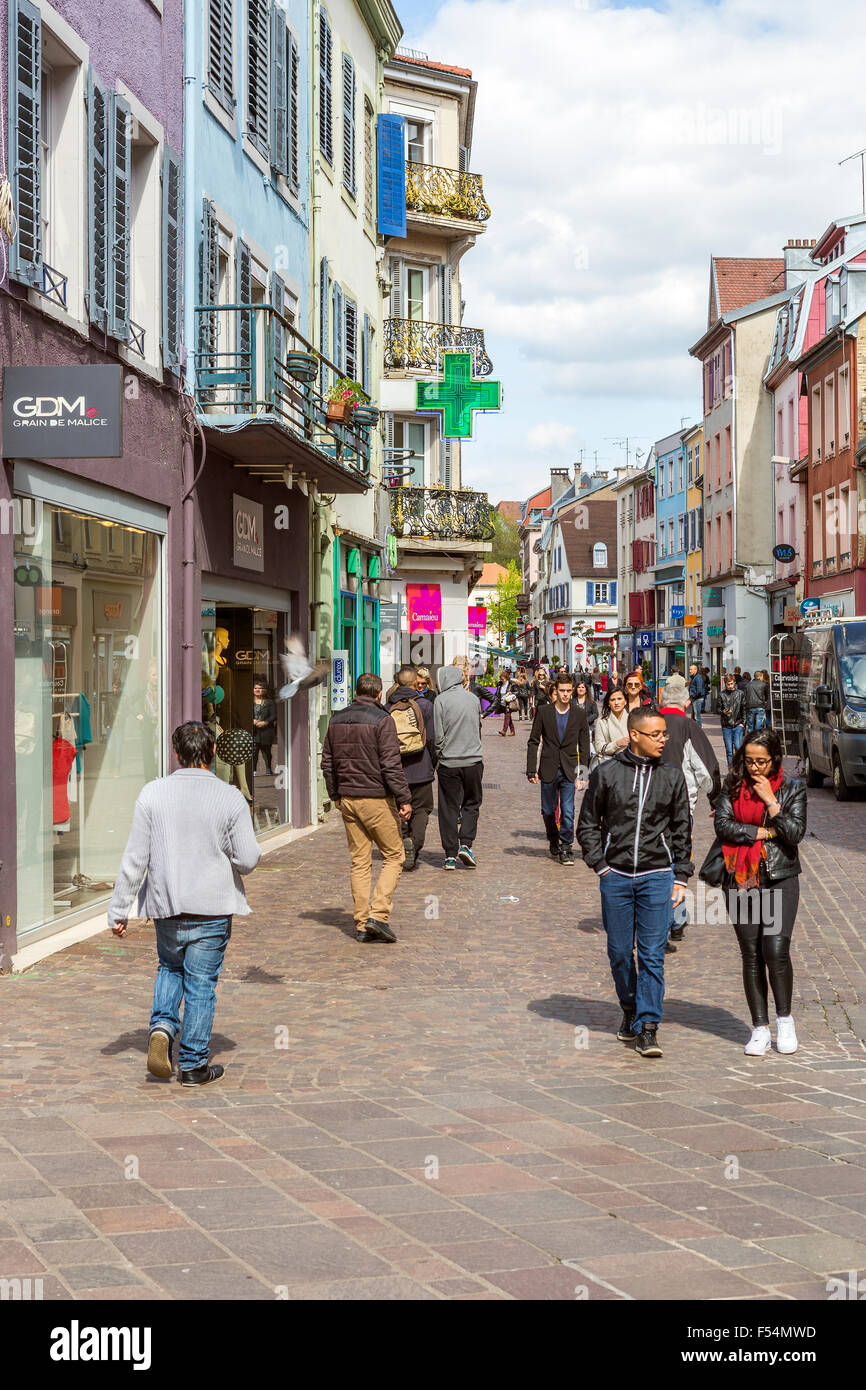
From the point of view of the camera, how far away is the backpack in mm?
14812

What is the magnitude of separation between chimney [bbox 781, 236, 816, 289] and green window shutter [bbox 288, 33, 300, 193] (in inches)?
1788

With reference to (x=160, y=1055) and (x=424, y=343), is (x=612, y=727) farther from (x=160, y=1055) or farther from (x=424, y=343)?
(x=424, y=343)

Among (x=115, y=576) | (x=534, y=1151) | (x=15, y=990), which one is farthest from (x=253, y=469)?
(x=534, y=1151)

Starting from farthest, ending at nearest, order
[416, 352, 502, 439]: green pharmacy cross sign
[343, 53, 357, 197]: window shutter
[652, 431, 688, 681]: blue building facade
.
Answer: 1. [652, 431, 688, 681]: blue building facade
2. [416, 352, 502, 439]: green pharmacy cross sign
3. [343, 53, 357, 197]: window shutter

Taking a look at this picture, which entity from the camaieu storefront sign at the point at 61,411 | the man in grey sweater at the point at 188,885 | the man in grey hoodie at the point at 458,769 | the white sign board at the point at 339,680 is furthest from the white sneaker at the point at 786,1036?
the white sign board at the point at 339,680

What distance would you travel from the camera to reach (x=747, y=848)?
25.3ft

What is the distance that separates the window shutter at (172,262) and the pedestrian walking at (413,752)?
3591mm

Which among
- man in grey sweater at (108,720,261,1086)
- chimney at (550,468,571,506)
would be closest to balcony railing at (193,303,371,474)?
man in grey sweater at (108,720,261,1086)

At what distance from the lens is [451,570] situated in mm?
37438

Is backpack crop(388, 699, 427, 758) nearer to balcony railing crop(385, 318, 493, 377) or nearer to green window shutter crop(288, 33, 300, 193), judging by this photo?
green window shutter crop(288, 33, 300, 193)

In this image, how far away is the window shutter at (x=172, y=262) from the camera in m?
13.5

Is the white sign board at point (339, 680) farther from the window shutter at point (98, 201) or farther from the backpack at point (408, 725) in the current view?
the window shutter at point (98, 201)

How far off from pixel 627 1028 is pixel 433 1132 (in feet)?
6.46
